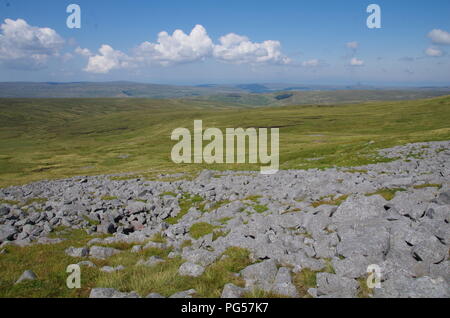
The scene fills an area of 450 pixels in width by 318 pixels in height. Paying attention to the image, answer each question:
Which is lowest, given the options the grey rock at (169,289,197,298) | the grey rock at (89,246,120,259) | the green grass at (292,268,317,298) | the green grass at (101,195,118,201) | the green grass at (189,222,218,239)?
the green grass at (101,195,118,201)

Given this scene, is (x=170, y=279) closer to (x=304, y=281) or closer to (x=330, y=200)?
(x=304, y=281)

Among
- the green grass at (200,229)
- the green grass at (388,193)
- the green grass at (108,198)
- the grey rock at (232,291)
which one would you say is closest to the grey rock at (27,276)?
the grey rock at (232,291)

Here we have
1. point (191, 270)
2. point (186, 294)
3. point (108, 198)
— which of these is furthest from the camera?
point (108, 198)

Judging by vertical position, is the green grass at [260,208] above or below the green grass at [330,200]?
below

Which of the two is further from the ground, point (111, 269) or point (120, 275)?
point (120, 275)

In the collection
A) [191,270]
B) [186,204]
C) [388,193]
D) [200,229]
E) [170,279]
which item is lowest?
[186,204]

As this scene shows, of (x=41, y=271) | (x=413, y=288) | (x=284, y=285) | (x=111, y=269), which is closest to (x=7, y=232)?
(x=41, y=271)

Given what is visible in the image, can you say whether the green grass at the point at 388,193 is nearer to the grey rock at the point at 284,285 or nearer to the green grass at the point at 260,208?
the green grass at the point at 260,208

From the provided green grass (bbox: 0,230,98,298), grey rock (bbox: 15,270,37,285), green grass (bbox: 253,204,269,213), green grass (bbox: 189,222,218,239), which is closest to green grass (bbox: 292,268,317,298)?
green grass (bbox: 0,230,98,298)

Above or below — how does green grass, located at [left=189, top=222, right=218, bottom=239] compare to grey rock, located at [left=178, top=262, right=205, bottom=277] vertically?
below

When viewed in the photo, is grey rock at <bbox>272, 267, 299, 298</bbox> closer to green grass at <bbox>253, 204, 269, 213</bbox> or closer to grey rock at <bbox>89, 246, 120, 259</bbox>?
grey rock at <bbox>89, 246, 120, 259</bbox>

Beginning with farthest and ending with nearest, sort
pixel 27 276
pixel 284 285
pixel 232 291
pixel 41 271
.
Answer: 1. pixel 41 271
2. pixel 27 276
3. pixel 284 285
4. pixel 232 291
